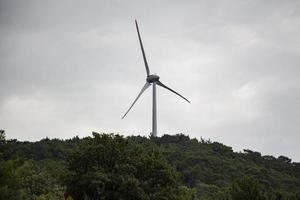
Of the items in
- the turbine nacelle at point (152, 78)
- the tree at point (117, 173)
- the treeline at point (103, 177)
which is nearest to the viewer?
the treeline at point (103, 177)

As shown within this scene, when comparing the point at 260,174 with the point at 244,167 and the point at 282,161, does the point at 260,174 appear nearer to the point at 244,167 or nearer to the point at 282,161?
the point at 244,167

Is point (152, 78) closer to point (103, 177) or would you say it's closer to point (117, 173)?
point (117, 173)

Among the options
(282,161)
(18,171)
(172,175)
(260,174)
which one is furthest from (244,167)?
(18,171)

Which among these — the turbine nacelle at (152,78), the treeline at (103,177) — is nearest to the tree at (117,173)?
the treeline at (103,177)

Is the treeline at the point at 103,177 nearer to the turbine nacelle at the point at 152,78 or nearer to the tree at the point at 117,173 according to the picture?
the tree at the point at 117,173

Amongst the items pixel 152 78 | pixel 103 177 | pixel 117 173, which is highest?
pixel 152 78

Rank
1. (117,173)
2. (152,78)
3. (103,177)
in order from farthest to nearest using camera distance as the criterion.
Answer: (152,78) < (117,173) < (103,177)

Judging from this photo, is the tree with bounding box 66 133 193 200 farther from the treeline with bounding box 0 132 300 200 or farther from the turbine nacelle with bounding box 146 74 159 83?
the turbine nacelle with bounding box 146 74 159 83

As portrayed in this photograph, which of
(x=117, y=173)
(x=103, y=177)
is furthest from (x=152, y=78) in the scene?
(x=103, y=177)

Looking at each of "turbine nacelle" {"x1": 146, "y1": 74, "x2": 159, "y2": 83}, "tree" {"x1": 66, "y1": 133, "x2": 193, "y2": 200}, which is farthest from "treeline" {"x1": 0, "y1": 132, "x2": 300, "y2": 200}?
"turbine nacelle" {"x1": 146, "y1": 74, "x2": 159, "y2": 83}

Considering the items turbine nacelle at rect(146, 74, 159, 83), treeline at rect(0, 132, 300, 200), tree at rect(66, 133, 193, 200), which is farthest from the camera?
turbine nacelle at rect(146, 74, 159, 83)

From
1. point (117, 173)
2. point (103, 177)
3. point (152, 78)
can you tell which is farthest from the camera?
point (152, 78)

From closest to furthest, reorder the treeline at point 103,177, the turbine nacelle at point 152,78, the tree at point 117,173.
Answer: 1. the treeline at point 103,177
2. the tree at point 117,173
3. the turbine nacelle at point 152,78

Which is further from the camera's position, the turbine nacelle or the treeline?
the turbine nacelle
